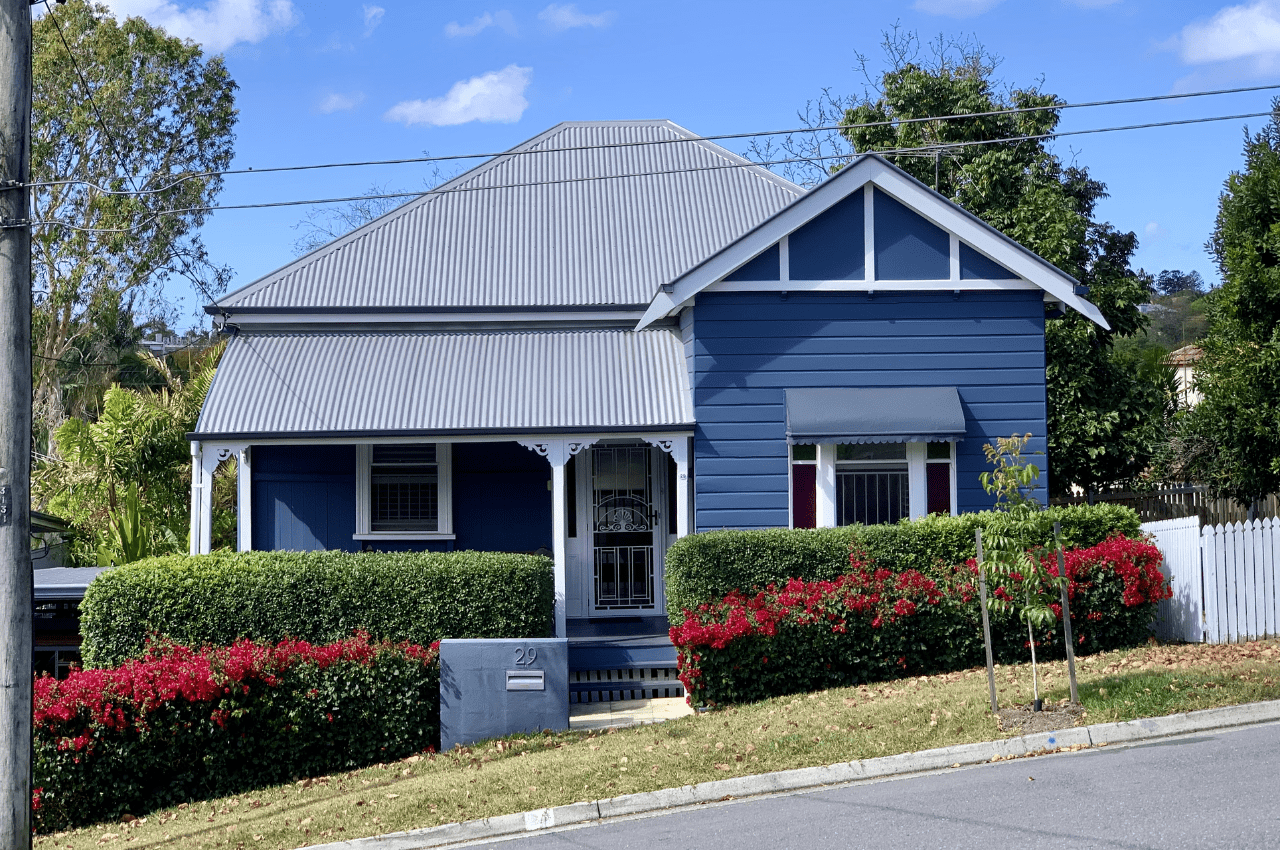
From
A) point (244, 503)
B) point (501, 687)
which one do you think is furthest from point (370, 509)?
point (501, 687)

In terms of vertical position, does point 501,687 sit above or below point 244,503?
below

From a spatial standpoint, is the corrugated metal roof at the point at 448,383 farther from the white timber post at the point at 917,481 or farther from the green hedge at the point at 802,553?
the white timber post at the point at 917,481

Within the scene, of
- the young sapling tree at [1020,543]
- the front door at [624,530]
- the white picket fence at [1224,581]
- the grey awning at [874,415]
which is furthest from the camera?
the front door at [624,530]

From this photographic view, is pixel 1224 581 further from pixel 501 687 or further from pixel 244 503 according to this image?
pixel 244 503

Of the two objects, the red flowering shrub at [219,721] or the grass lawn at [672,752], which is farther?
the red flowering shrub at [219,721]

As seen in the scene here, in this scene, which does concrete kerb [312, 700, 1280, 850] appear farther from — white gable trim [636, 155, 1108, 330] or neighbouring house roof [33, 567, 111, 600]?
neighbouring house roof [33, 567, 111, 600]

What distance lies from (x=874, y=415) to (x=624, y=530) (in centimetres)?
398

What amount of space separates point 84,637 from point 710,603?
22.2 ft

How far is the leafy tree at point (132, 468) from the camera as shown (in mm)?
20500

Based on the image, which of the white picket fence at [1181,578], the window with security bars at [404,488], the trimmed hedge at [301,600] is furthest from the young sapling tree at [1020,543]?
the window with security bars at [404,488]

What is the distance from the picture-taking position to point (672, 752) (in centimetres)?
1091

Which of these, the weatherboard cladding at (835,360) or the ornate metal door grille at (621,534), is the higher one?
the weatherboard cladding at (835,360)

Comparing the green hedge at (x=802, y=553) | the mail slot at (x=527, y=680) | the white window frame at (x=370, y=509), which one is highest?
the white window frame at (x=370, y=509)

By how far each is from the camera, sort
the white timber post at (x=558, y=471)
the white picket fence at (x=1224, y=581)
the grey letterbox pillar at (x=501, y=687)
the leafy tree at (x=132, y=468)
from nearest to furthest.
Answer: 1. the grey letterbox pillar at (x=501, y=687)
2. the white picket fence at (x=1224, y=581)
3. the white timber post at (x=558, y=471)
4. the leafy tree at (x=132, y=468)
